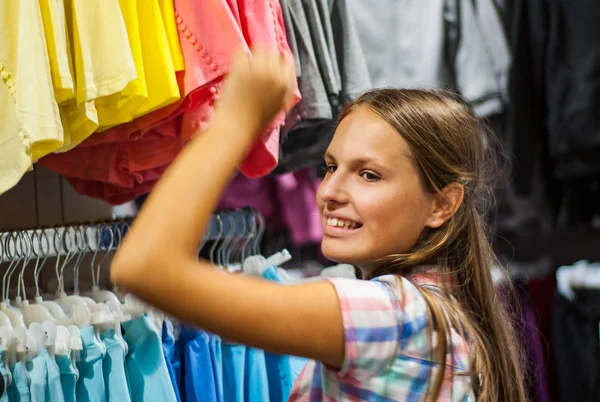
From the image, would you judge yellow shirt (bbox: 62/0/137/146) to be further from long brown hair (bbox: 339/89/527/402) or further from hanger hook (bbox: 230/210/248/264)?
hanger hook (bbox: 230/210/248/264)

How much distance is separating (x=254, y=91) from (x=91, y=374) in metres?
0.65

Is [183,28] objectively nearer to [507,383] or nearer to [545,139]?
[507,383]

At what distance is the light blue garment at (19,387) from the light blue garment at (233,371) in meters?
0.37

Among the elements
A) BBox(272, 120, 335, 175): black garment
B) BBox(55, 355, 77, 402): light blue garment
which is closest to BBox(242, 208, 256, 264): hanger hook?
BBox(272, 120, 335, 175): black garment

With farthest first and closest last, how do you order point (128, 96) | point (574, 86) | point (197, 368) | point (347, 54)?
point (574, 86)
point (347, 54)
point (197, 368)
point (128, 96)

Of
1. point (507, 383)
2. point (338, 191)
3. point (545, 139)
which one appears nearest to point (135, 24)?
point (338, 191)

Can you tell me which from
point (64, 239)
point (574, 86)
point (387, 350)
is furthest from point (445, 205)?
point (574, 86)

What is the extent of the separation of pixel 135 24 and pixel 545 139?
48.6 inches

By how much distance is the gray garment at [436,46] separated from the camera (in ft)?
6.38

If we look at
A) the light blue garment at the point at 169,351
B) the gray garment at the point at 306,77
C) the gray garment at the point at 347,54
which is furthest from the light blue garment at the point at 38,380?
the gray garment at the point at 347,54

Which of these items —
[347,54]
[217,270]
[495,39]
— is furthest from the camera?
[495,39]

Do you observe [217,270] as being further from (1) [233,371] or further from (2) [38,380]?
(1) [233,371]

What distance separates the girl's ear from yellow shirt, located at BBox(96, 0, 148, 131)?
1.67 feet

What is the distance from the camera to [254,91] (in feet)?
2.28
